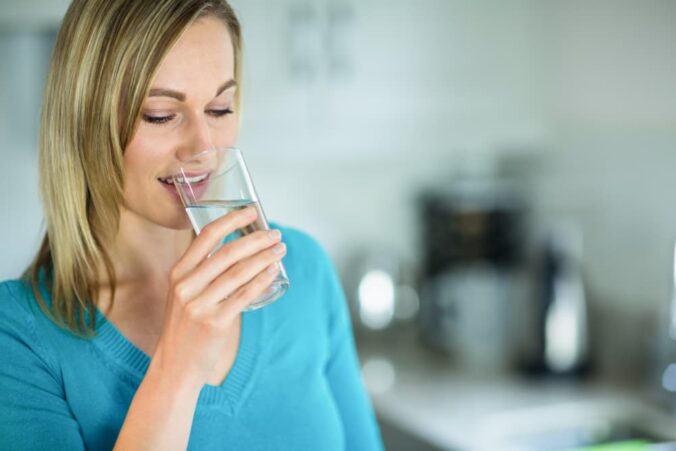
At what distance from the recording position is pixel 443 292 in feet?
8.37

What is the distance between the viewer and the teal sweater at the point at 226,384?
31.3 inches

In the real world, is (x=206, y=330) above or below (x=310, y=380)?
above

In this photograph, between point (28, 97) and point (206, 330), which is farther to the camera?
point (28, 97)

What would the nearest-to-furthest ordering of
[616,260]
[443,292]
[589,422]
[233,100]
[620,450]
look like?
[233,100] < [620,450] < [589,422] < [616,260] < [443,292]

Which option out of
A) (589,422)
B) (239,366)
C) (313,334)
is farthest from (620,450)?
(239,366)

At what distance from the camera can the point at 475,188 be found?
263cm

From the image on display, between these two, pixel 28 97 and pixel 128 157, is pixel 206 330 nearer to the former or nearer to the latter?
pixel 128 157

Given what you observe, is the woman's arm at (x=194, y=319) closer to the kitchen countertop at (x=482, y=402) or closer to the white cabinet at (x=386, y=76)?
the kitchen countertop at (x=482, y=402)

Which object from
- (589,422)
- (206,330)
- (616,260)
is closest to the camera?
(206,330)

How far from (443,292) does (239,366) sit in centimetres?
168

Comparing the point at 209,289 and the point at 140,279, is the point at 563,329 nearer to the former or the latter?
the point at 140,279

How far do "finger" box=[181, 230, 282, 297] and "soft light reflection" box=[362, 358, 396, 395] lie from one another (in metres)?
1.53

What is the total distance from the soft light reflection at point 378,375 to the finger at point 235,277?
1.52 m

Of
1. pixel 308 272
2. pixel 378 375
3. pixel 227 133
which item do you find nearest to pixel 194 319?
pixel 227 133
